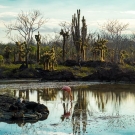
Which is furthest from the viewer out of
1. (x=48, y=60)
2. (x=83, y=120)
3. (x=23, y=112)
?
(x=48, y=60)

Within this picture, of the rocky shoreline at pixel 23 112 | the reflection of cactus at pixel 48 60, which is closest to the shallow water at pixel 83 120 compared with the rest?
the rocky shoreline at pixel 23 112

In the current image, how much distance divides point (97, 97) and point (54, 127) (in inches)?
448

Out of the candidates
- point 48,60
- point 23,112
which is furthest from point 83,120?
point 48,60

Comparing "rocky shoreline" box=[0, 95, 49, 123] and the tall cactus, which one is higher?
the tall cactus

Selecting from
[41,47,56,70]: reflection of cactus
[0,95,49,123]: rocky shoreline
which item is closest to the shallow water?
[0,95,49,123]: rocky shoreline

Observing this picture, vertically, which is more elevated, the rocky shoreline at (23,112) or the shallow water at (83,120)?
the rocky shoreline at (23,112)

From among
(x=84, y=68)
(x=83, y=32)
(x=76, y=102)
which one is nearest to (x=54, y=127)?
(x=76, y=102)

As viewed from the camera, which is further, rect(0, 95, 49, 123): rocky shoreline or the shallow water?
rect(0, 95, 49, 123): rocky shoreline

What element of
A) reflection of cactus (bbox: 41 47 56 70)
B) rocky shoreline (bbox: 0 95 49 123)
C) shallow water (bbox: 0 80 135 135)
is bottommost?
shallow water (bbox: 0 80 135 135)

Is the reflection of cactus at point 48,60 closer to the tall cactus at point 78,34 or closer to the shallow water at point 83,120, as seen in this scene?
the tall cactus at point 78,34

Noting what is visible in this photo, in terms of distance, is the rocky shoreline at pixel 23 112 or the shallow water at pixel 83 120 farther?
the rocky shoreline at pixel 23 112

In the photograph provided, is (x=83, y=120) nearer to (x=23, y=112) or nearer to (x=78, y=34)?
(x=23, y=112)

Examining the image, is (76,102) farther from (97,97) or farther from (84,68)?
(84,68)

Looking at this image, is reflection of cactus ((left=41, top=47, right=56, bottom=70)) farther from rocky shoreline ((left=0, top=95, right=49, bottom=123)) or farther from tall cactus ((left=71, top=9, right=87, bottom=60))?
rocky shoreline ((left=0, top=95, right=49, bottom=123))
